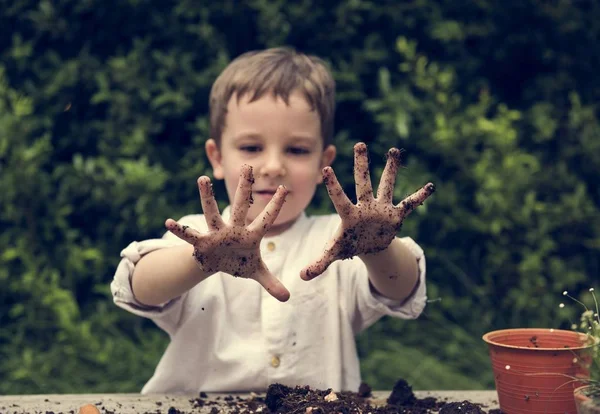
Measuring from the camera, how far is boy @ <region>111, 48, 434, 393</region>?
193 cm

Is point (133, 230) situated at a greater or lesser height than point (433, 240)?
greater

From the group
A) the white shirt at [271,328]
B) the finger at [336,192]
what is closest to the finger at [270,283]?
the finger at [336,192]

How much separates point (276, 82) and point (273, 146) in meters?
0.20

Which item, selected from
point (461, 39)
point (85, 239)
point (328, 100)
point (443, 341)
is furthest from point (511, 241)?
point (85, 239)

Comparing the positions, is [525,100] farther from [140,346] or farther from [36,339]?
[36,339]

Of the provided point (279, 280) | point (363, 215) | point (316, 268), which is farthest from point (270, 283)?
point (279, 280)

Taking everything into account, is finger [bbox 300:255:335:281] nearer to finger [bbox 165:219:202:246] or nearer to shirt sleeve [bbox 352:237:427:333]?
finger [bbox 165:219:202:246]

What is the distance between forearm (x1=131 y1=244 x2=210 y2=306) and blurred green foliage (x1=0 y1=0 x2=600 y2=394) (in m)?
1.44

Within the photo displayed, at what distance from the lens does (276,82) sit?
209 centimetres

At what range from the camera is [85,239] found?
135 inches

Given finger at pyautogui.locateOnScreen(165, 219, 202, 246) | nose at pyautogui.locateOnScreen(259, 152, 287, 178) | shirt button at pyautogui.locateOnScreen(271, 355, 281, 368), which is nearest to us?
finger at pyautogui.locateOnScreen(165, 219, 202, 246)

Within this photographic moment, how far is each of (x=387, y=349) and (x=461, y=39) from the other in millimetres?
1604

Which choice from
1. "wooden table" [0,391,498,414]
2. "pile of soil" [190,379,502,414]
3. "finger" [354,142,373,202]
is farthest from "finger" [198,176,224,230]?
"wooden table" [0,391,498,414]

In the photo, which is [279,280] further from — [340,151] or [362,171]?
[340,151]
